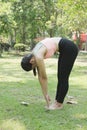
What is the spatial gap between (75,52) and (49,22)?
39.6 m

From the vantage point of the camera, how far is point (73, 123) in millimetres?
6312

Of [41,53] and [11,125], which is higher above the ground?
[41,53]

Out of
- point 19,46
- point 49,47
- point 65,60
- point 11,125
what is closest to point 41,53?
point 49,47

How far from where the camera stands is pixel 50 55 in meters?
6.91

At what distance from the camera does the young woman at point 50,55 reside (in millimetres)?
6770

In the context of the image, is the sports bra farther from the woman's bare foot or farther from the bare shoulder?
the woman's bare foot

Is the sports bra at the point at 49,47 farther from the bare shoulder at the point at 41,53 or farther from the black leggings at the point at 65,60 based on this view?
the black leggings at the point at 65,60

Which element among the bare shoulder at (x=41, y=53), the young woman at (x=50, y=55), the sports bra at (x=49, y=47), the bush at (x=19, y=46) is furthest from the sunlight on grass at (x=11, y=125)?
the bush at (x=19, y=46)

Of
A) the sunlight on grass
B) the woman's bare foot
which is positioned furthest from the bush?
the sunlight on grass

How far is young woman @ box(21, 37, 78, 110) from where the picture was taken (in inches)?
267

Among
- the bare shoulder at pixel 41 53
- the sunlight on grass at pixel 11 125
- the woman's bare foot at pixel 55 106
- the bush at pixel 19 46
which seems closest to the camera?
the sunlight on grass at pixel 11 125

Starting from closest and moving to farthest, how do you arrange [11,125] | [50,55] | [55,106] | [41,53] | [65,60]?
[11,125] → [41,53] → [50,55] → [65,60] → [55,106]

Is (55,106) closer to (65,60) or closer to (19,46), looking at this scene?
(65,60)

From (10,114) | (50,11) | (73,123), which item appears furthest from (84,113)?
(50,11)
